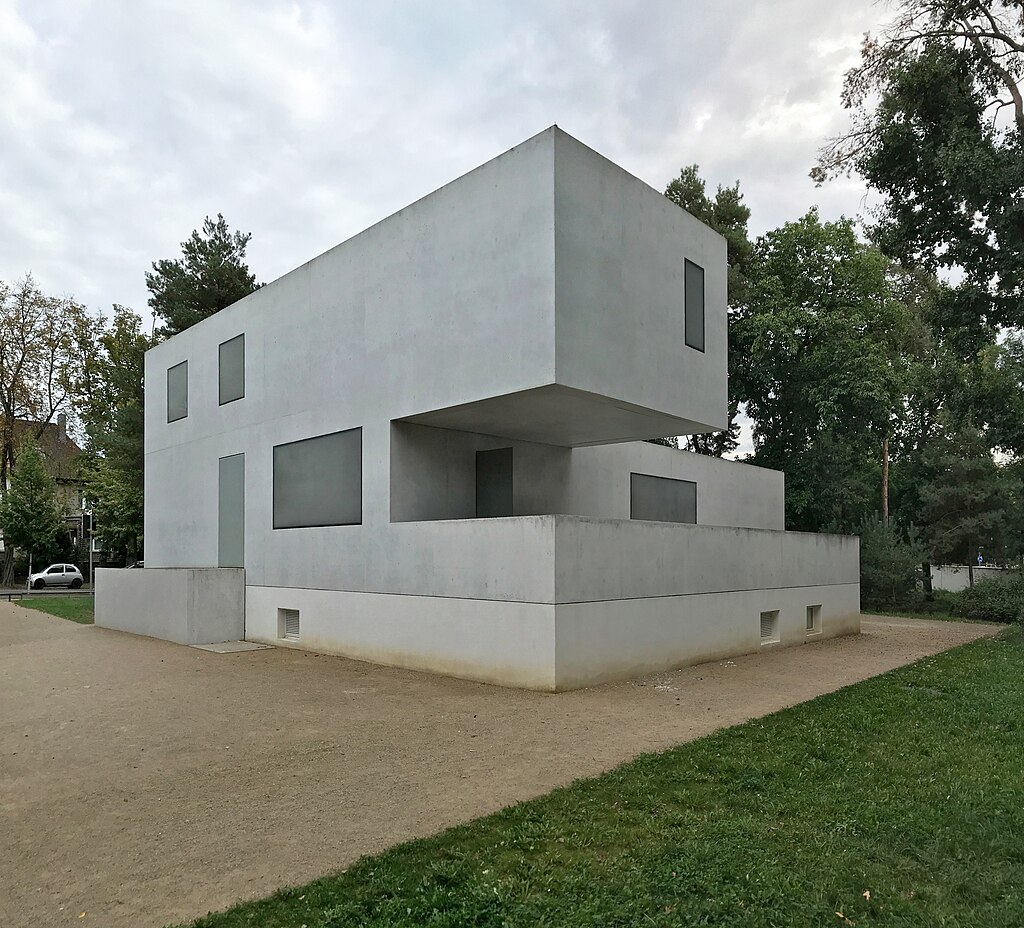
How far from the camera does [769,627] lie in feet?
47.4

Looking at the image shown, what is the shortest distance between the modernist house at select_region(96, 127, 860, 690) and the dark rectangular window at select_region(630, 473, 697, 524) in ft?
0.52

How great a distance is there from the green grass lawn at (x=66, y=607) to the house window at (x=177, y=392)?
5.51 meters

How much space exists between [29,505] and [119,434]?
14.0 metres

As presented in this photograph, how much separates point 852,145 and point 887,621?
41.8ft

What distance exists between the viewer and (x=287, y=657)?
42.2ft

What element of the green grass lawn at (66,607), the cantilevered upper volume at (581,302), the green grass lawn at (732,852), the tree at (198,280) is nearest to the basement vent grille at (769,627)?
the cantilevered upper volume at (581,302)

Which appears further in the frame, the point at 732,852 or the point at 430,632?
the point at 430,632

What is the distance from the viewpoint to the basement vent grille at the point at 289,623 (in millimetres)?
14156

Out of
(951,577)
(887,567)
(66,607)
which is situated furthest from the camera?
(951,577)

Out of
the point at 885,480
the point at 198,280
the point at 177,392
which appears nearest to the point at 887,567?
the point at 885,480

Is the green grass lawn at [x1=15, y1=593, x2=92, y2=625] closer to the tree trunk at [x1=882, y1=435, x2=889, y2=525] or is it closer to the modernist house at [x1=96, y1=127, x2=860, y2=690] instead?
the modernist house at [x1=96, y1=127, x2=860, y2=690]

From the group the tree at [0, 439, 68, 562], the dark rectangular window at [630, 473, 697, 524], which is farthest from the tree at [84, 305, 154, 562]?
the dark rectangular window at [630, 473, 697, 524]

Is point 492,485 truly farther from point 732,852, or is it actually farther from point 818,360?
point 818,360

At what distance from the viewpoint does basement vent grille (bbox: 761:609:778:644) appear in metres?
14.2
